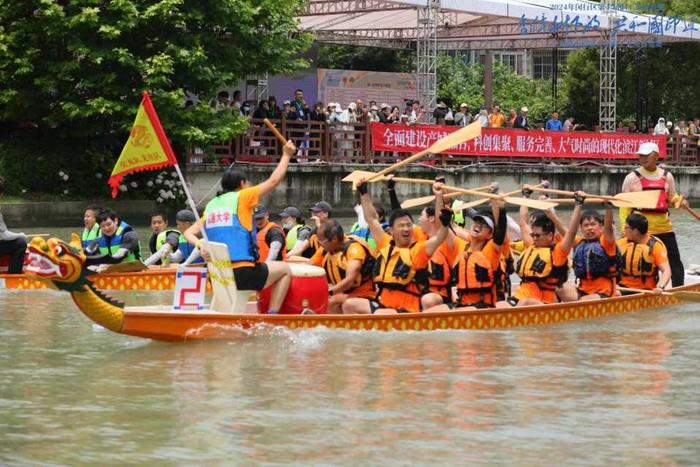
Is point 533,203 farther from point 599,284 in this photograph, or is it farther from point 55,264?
point 55,264

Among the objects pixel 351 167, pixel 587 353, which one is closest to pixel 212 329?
pixel 587 353

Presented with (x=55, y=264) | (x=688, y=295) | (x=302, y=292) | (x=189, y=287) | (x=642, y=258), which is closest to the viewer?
(x=55, y=264)

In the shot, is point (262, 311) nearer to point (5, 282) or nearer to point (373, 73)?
point (5, 282)

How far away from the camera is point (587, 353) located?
10.9m

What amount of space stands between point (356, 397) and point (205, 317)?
1.94 m

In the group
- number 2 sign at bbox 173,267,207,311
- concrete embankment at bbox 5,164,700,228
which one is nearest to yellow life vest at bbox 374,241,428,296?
number 2 sign at bbox 173,267,207,311

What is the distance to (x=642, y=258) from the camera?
1298cm

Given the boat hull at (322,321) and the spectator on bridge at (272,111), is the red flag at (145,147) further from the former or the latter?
the spectator on bridge at (272,111)

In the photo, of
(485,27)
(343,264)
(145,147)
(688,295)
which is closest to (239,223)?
(145,147)

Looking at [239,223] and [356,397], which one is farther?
[239,223]

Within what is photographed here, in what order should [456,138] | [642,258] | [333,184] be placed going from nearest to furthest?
[456,138] → [642,258] → [333,184]

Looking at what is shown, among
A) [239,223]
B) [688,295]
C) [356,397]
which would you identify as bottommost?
[356,397]

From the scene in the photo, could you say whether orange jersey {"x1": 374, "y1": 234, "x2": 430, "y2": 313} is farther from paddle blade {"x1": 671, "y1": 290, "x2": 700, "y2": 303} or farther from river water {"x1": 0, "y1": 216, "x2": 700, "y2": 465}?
paddle blade {"x1": 671, "y1": 290, "x2": 700, "y2": 303}

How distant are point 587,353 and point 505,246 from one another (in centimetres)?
148
